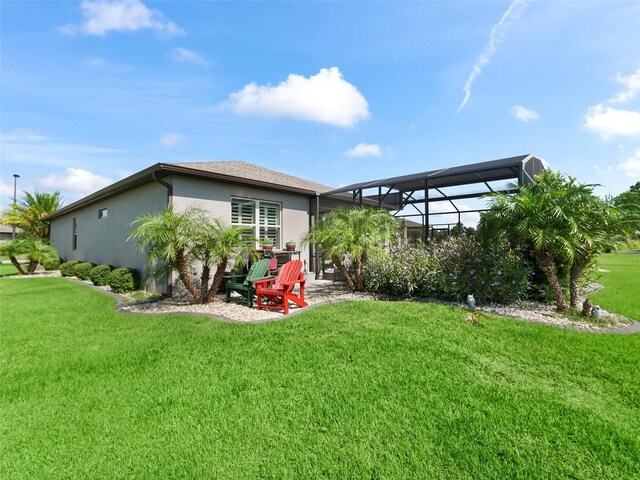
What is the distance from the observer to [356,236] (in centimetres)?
768

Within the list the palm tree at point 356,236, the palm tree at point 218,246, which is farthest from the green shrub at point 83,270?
the palm tree at point 356,236

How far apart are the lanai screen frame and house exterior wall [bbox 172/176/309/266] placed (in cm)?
123

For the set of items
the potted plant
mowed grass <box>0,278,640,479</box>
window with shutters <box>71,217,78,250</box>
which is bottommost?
mowed grass <box>0,278,640,479</box>

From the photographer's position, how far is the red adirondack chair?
19.7 ft

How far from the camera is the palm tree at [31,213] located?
2559 centimetres

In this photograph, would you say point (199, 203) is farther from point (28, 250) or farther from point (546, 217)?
point (28, 250)

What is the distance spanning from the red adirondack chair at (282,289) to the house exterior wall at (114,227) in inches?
155

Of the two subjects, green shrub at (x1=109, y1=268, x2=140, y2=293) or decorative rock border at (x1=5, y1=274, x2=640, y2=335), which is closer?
decorative rock border at (x1=5, y1=274, x2=640, y2=335)

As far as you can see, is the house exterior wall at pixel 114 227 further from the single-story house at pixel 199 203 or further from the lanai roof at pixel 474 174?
the lanai roof at pixel 474 174

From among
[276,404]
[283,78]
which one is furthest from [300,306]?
[283,78]

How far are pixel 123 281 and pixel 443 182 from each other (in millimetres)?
11258

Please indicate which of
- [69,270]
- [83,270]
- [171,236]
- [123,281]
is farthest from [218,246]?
[69,270]

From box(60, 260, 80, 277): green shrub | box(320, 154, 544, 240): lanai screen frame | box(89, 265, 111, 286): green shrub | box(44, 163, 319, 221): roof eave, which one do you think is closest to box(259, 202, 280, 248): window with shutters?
box(44, 163, 319, 221): roof eave

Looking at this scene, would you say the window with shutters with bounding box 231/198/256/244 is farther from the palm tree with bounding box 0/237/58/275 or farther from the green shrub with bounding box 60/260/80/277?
the palm tree with bounding box 0/237/58/275
